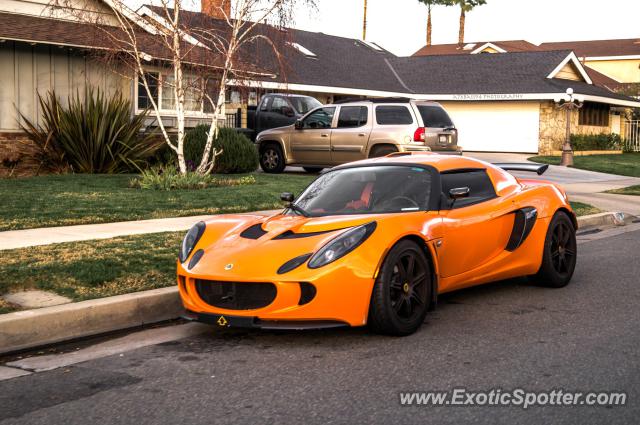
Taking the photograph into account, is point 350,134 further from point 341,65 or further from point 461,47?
point 461,47

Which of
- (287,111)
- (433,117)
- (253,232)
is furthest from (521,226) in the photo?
(287,111)

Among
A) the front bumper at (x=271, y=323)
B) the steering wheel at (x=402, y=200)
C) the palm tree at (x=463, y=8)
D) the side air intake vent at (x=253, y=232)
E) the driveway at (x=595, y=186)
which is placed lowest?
the driveway at (x=595, y=186)

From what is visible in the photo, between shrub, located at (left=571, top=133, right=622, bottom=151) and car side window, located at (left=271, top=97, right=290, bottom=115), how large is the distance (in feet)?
62.1

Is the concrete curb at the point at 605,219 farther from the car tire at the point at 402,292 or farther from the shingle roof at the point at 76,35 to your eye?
the shingle roof at the point at 76,35

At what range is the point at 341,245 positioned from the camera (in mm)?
6184

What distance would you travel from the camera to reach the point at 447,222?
7.00 meters

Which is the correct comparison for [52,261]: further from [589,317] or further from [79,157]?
[79,157]

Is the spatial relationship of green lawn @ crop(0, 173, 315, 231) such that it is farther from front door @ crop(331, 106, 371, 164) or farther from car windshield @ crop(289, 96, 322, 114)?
car windshield @ crop(289, 96, 322, 114)

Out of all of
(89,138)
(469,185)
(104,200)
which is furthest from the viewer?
(89,138)

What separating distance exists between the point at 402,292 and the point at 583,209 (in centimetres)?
927

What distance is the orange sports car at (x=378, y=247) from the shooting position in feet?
19.7

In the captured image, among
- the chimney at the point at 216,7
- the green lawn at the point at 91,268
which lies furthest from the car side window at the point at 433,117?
the green lawn at the point at 91,268

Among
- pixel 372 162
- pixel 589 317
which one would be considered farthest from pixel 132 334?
pixel 589 317

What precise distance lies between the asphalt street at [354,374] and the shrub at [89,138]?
12.4m
